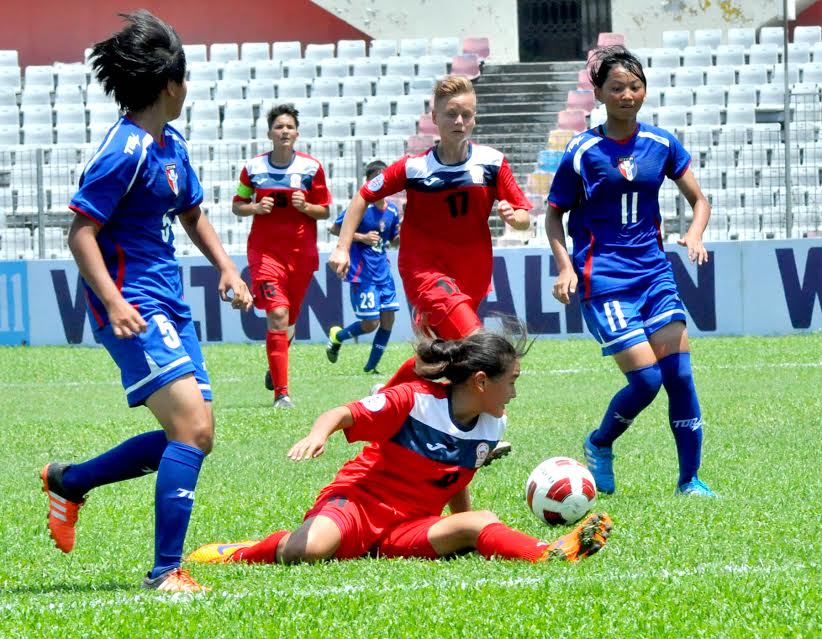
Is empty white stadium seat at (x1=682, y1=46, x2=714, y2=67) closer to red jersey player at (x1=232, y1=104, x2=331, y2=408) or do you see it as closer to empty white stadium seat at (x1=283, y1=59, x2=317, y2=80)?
empty white stadium seat at (x1=283, y1=59, x2=317, y2=80)

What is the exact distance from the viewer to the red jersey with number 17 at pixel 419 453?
5.22m

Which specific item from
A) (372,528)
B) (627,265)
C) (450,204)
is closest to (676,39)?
(450,204)

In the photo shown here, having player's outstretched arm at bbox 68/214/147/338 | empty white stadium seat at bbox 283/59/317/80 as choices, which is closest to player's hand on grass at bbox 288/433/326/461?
player's outstretched arm at bbox 68/214/147/338

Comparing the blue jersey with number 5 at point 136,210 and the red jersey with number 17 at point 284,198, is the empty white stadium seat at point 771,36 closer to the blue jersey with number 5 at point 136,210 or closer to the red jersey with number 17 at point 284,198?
the red jersey with number 17 at point 284,198

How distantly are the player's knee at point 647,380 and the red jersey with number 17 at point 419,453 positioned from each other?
4.63 feet

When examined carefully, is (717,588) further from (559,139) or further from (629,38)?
(629,38)

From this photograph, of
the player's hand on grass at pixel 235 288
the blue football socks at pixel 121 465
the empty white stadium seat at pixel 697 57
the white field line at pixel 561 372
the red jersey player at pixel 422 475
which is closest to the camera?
the blue football socks at pixel 121 465

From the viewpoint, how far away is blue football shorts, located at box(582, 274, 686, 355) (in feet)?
21.8

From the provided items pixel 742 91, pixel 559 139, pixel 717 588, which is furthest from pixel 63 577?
pixel 742 91

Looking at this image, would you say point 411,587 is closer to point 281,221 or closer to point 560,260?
point 560,260

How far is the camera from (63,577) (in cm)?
503

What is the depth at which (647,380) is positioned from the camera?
259 inches

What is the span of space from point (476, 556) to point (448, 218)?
3.15 metres

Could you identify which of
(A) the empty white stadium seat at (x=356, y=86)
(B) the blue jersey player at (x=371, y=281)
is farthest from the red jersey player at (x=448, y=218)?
(A) the empty white stadium seat at (x=356, y=86)
